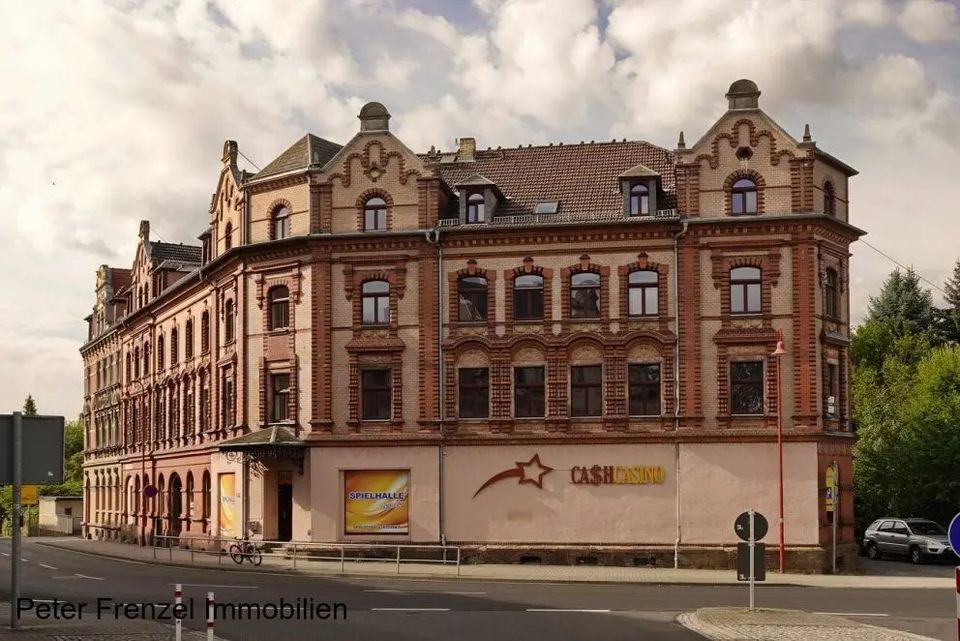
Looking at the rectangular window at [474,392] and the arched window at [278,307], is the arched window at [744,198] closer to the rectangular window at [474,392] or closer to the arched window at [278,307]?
the rectangular window at [474,392]

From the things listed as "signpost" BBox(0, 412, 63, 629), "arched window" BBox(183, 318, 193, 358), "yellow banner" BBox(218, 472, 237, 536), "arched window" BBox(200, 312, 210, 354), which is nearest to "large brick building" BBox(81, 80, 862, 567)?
"yellow banner" BBox(218, 472, 237, 536)

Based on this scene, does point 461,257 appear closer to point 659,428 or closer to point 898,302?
point 659,428

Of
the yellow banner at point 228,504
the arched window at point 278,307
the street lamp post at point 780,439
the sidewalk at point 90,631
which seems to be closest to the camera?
the sidewalk at point 90,631

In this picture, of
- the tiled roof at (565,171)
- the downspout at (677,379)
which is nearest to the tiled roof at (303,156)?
the tiled roof at (565,171)

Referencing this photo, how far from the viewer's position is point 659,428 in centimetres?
4253

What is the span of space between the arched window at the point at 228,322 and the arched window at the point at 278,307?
3.49 metres

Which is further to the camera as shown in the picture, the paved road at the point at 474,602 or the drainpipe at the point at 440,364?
the drainpipe at the point at 440,364

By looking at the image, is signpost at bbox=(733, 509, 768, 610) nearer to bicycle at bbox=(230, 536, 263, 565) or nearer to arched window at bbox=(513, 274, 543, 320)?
arched window at bbox=(513, 274, 543, 320)

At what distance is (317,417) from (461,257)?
751 centimetres

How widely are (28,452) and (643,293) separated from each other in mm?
28156

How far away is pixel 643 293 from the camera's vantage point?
43312 mm

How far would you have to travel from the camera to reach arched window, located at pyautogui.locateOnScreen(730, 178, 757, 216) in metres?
42.6

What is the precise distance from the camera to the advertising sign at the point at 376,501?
44.2 metres

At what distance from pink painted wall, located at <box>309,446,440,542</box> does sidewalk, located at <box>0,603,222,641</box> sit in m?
20.9
